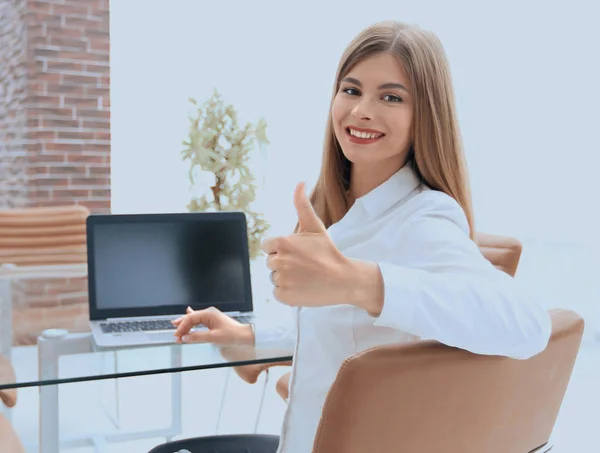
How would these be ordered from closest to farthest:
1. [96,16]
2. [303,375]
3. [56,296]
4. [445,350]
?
Answer: [445,350] < [303,375] < [56,296] < [96,16]

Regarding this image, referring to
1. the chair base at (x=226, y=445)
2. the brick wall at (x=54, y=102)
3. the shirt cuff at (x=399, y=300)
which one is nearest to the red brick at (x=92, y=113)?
the brick wall at (x=54, y=102)

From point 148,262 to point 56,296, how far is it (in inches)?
17.3

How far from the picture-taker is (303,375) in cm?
115

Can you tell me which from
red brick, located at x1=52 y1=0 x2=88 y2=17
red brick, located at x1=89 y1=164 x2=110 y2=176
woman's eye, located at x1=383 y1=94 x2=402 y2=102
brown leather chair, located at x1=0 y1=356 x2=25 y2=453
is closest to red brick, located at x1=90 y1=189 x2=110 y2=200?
red brick, located at x1=89 y1=164 x2=110 y2=176

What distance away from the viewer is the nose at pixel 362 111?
1104 millimetres

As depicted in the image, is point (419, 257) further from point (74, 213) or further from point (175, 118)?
point (175, 118)

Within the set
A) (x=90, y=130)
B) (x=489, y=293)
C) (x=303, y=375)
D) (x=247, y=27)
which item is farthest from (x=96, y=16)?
(x=489, y=293)

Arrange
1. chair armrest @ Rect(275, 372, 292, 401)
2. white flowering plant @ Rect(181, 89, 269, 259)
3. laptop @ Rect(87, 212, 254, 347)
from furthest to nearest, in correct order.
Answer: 1. white flowering plant @ Rect(181, 89, 269, 259)
2. chair armrest @ Rect(275, 372, 292, 401)
3. laptop @ Rect(87, 212, 254, 347)

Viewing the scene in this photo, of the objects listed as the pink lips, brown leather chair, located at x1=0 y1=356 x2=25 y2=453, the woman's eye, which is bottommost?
brown leather chair, located at x1=0 y1=356 x2=25 y2=453

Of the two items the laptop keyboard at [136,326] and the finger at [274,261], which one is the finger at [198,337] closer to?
the laptop keyboard at [136,326]

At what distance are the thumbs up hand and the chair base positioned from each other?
3.15 ft

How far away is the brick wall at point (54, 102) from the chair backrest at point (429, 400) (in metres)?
4.12

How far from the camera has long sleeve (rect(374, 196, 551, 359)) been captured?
82cm

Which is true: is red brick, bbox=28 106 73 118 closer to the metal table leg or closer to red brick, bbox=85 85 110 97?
red brick, bbox=85 85 110 97
